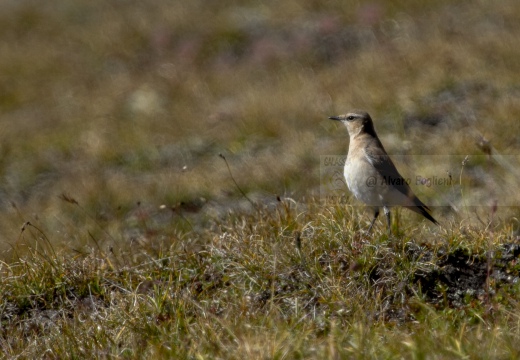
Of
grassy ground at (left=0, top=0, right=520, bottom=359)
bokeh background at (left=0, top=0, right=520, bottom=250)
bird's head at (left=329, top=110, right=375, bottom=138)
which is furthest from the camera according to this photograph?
bokeh background at (left=0, top=0, right=520, bottom=250)

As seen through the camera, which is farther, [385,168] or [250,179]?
[250,179]

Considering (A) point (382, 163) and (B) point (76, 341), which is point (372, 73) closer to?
(A) point (382, 163)

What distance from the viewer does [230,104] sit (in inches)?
559

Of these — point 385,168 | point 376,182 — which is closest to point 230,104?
point 385,168

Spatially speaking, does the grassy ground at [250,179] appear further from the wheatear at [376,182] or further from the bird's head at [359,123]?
the bird's head at [359,123]

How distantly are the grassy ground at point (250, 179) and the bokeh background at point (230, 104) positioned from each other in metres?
0.05

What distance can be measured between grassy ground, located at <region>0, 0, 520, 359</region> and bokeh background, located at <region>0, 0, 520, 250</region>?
1.9 inches

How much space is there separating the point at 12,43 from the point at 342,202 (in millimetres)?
16280

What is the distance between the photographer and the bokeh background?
33.7 ft

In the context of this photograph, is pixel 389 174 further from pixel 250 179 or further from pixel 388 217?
pixel 250 179

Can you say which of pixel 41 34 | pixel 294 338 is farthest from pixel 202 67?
pixel 294 338

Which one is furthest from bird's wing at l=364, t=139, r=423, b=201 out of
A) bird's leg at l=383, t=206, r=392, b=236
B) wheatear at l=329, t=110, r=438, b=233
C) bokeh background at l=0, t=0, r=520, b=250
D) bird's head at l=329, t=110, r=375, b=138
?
bokeh background at l=0, t=0, r=520, b=250

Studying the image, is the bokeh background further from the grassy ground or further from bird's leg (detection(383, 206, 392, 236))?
bird's leg (detection(383, 206, 392, 236))

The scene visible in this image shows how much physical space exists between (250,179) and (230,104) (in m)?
3.94
